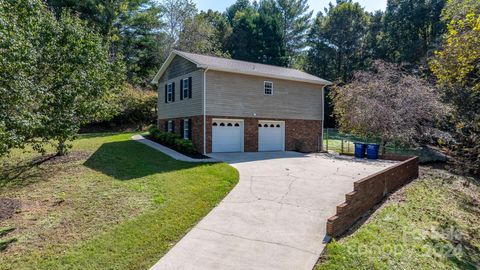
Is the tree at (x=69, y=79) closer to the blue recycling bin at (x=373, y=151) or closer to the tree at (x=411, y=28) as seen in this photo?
the blue recycling bin at (x=373, y=151)

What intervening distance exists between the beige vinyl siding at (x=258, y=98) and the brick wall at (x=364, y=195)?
8.46m

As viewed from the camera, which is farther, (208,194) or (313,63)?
(313,63)

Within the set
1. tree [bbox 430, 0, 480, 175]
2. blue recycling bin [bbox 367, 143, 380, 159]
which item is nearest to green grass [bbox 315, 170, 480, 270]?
tree [bbox 430, 0, 480, 175]

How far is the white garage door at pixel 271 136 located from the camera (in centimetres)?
1728

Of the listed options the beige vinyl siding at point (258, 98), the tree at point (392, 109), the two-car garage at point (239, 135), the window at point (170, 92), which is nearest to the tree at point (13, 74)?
the beige vinyl siding at point (258, 98)

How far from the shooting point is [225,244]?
5.27 metres

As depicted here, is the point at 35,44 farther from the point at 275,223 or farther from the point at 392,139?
the point at 392,139

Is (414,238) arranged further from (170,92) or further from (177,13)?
(177,13)

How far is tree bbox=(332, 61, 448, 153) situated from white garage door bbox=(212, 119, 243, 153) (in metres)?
6.27

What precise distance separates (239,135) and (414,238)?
11.1 metres

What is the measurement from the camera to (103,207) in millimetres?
6926

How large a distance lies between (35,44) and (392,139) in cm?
1644

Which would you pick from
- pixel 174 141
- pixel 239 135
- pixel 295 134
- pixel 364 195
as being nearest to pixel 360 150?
pixel 295 134

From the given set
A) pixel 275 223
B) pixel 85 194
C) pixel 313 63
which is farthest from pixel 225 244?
pixel 313 63
